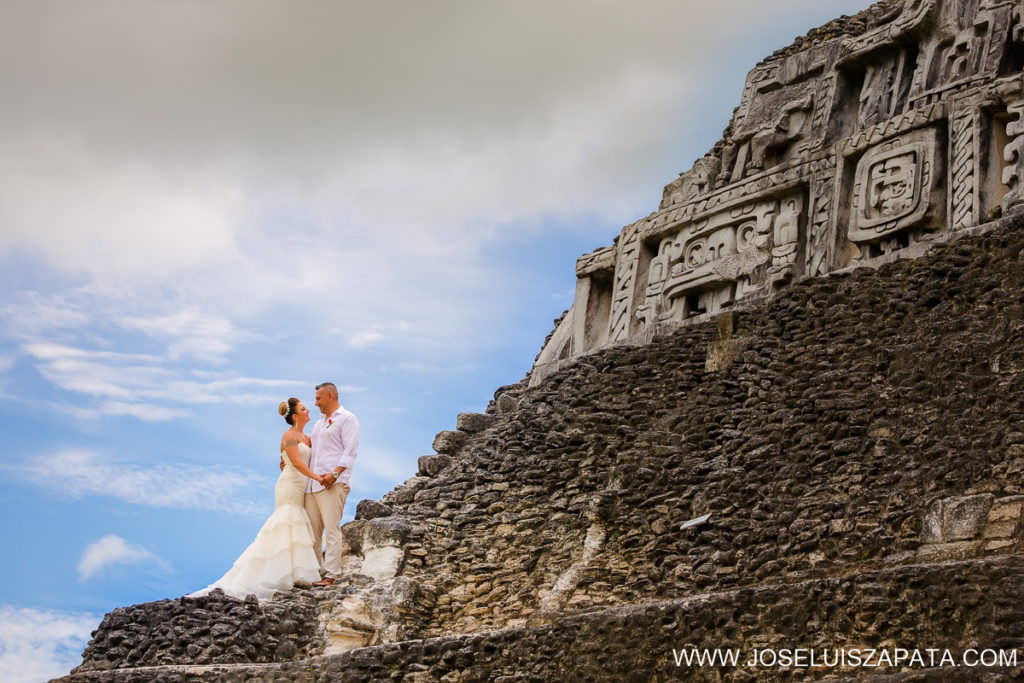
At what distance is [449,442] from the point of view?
14.4 metres

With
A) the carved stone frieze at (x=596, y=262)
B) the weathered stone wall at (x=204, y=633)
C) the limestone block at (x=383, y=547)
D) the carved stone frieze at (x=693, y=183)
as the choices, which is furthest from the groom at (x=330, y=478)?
the carved stone frieze at (x=693, y=183)

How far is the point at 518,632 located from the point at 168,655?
3270 mm

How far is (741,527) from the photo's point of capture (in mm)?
9789

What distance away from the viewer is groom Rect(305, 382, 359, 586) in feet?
41.2

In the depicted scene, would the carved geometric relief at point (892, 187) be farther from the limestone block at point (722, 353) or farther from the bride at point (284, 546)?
the bride at point (284, 546)

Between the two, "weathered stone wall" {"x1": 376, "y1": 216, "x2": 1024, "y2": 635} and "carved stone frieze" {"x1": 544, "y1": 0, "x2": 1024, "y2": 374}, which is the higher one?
"carved stone frieze" {"x1": 544, "y1": 0, "x2": 1024, "y2": 374}

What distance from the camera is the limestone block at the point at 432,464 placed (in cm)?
1392

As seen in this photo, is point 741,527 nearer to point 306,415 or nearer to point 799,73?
point 306,415

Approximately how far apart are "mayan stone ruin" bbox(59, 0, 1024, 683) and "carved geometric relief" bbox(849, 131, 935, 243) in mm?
31

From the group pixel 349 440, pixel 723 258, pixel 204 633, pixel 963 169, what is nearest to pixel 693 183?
pixel 723 258

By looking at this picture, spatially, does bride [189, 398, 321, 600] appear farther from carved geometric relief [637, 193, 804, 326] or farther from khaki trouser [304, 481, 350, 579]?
carved geometric relief [637, 193, 804, 326]

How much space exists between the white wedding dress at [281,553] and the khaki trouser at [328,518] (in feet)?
0.34

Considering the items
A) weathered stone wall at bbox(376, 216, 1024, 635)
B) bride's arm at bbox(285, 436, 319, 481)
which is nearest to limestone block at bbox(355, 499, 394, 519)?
weathered stone wall at bbox(376, 216, 1024, 635)

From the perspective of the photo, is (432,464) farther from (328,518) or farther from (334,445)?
(328,518)
